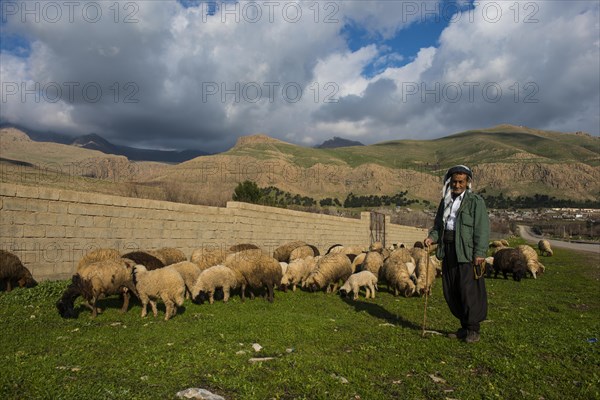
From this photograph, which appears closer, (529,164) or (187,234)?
(187,234)

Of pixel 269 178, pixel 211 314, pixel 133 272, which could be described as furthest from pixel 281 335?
pixel 269 178

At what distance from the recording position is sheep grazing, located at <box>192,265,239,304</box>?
356 inches

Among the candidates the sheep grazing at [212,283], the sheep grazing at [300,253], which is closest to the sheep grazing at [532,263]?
the sheep grazing at [300,253]

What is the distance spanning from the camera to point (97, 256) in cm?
984

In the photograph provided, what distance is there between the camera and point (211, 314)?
25.5 feet

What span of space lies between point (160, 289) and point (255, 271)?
120 inches

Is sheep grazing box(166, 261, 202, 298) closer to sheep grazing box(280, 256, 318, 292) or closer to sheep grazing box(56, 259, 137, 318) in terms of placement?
sheep grazing box(56, 259, 137, 318)

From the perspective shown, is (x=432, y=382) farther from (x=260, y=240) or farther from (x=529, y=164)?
(x=529, y=164)

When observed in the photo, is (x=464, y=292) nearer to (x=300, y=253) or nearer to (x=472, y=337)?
(x=472, y=337)

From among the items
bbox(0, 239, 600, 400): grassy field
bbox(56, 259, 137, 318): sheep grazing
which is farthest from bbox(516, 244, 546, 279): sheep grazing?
→ bbox(56, 259, 137, 318): sheep grazing

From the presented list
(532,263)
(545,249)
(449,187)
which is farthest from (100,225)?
(545,249)

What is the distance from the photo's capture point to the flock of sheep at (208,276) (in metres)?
7.56

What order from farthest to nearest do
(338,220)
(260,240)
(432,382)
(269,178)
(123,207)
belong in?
(269,178)
(338,220)
(260,240)
(123,207)
(432,382)

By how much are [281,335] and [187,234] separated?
9.37 meters
